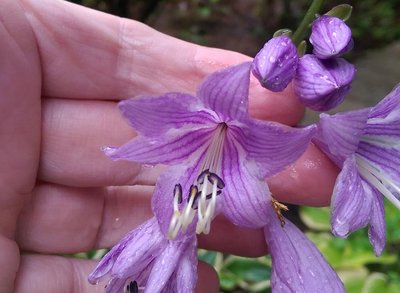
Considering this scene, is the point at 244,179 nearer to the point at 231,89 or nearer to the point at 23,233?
the point at 231,89

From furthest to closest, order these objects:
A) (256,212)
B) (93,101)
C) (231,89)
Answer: (93,101)
(256,212)
(231,89)

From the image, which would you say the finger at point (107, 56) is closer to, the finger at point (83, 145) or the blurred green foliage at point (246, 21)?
the finger at point (83, 145)

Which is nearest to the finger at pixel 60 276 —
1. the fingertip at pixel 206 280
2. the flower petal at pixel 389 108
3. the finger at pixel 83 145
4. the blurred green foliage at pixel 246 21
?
the fingertip at pixel 206 280

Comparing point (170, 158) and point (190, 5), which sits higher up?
point (170, 158)

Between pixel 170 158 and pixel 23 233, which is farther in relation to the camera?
pixel 23 233

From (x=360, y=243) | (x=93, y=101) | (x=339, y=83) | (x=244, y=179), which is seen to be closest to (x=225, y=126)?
(x=244, y=179)

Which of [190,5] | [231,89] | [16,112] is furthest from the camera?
[190,5]
